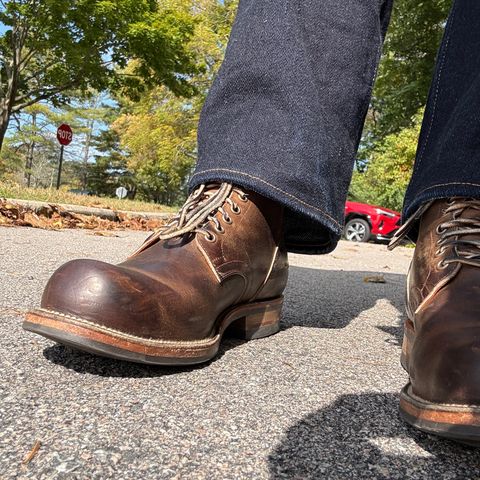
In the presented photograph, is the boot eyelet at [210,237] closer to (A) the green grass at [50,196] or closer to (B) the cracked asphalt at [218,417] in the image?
(B) the cracked asphalt at [218,417]

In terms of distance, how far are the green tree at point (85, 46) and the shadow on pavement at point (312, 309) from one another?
33.4 feet

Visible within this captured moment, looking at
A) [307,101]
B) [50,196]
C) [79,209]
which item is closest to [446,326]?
[307,101]

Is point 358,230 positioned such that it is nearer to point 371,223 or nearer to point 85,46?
point 371,223

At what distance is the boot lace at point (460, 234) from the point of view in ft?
2.68

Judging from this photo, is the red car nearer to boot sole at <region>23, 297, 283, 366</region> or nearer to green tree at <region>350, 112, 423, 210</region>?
green tree at <region>350, 112, 423, 210</region>

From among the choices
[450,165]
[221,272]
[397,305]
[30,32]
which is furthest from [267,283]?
[30,32]

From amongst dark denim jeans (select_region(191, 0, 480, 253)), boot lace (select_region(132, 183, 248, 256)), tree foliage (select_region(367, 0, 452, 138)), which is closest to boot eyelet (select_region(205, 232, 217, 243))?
boot lace (select_region(132, 183, 248, 256))

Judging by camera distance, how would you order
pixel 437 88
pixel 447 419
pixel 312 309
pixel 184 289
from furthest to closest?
1. pixel 312 309
2. pixel 437 88
3. pixel 184 289
4. pixel 447 419

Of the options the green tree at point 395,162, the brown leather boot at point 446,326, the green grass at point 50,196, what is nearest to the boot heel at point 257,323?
the brown leather boot at point 446,326

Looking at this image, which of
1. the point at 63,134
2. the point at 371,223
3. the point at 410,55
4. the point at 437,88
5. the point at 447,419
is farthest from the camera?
the point at 63,134

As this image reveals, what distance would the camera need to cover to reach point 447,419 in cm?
60

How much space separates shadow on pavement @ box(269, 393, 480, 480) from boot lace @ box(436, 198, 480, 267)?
29cm

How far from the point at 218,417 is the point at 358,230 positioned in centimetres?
1127

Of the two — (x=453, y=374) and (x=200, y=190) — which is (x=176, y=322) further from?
(x=453, y=374)
